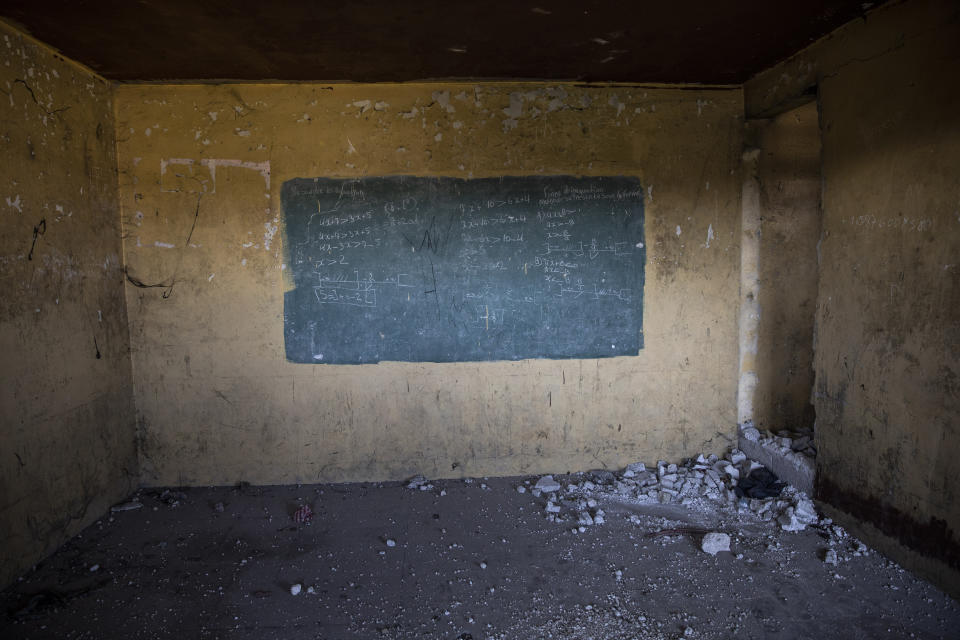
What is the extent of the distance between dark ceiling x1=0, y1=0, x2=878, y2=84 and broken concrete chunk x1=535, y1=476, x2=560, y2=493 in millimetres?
3025

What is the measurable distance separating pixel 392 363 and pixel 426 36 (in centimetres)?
226

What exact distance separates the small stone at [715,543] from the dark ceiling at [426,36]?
9.75ft

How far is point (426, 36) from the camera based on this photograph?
10.0 ft

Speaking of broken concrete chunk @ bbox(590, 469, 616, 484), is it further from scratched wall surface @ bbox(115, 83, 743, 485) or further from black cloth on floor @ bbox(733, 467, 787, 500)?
black cloth on floor @ bbox(733, 467, 787, 500)

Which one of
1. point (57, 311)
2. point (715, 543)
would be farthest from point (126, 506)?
point (715, 543)

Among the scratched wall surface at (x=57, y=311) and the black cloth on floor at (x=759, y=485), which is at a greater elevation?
the scratched wall surface at (x=57, y=311)

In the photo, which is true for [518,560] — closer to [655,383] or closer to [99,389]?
[655,383]

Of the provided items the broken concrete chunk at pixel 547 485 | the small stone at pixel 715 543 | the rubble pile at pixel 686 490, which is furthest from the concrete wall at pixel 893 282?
the broken concrete chunk at pixel 547 485

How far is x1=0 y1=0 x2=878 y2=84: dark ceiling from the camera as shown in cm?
271

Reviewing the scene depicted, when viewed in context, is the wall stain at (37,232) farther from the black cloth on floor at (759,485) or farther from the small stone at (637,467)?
the black cloth on floor at (759,485)

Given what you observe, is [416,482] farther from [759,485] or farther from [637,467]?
[759,485]

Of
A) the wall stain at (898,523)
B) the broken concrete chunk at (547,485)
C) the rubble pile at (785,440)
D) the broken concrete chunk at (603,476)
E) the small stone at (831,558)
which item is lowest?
the small stone at (831,558)

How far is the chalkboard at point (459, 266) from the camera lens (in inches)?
153

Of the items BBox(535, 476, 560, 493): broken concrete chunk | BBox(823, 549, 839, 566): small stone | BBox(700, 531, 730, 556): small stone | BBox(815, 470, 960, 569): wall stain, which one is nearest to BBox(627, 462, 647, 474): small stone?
BBox(535, 476, 560, 493): broken concrete chunk
